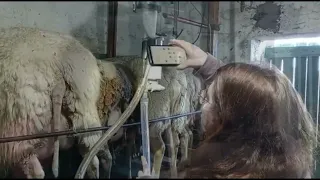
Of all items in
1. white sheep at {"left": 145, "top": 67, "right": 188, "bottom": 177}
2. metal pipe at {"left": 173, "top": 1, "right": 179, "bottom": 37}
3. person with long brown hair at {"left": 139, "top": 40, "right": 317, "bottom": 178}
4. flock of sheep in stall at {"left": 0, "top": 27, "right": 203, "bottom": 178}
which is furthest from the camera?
flock of sheep in stall at {"left": 0, "top": 27, "right": 203, "bottom": 178}

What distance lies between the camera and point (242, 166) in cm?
69

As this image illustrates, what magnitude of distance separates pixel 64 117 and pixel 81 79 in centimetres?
15

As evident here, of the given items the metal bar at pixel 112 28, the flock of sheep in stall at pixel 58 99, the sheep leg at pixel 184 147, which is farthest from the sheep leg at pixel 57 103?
the sheep leg at pixel 184 147

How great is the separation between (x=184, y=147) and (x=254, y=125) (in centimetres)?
23

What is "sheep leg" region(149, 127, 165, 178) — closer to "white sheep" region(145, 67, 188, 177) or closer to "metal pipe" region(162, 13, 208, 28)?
"white sheep" region(145, 67, 188, 177)

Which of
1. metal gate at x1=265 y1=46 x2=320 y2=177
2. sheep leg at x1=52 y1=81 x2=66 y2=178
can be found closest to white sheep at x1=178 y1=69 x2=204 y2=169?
metal gate at x1=265 y1=46 x2=320 y2=177

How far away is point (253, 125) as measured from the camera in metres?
0.79

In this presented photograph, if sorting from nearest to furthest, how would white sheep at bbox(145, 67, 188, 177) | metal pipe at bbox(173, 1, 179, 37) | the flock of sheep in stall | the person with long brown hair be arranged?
the person with long brown hair
metal pipe at bbox(173, 1, 179, 37)
white sheep at bbox(145, 67, 188, 177)
the flock of sheep in stall

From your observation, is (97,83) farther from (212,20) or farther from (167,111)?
(212,20)

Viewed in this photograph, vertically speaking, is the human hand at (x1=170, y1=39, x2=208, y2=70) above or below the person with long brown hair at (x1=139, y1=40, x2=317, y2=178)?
above

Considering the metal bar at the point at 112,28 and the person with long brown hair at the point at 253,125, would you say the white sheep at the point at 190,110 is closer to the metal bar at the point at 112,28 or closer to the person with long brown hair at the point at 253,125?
the person with long brown hair at the point at 253,125

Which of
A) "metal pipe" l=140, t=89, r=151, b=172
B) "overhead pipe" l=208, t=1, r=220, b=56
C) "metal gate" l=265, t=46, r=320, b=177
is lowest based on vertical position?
"metal pipe" l=140, t=89, r=151, b=172

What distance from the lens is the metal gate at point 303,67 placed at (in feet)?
2.89

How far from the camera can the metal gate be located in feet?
2.89
